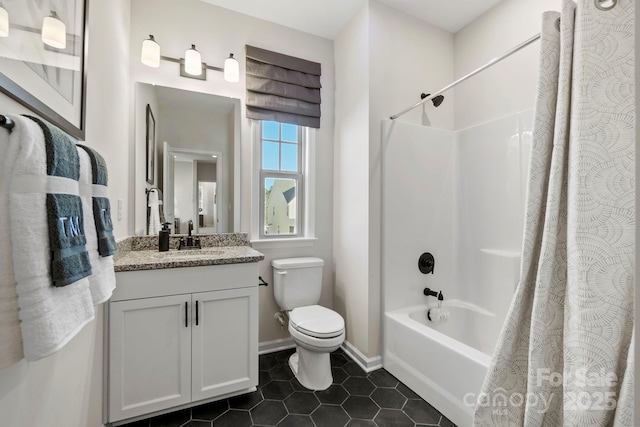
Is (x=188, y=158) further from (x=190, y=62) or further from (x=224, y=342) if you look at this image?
(x=224, y=342)

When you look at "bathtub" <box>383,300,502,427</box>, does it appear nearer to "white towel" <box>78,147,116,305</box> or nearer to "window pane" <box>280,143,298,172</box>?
"window pane" <box>280,143,298,172</box>

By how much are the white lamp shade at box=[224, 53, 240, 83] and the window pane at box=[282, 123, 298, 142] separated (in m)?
0.53

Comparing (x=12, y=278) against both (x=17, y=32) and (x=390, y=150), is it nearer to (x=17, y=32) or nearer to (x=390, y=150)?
(x=17, y=32)

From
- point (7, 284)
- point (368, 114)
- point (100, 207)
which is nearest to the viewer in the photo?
point (7, 284)

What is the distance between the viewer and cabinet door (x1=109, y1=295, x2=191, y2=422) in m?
1.39

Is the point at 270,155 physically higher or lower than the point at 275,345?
higher

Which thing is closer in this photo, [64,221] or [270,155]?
[64,221]

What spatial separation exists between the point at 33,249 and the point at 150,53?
5.79 feet

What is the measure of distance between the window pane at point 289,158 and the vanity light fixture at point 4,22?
1807 millimetres

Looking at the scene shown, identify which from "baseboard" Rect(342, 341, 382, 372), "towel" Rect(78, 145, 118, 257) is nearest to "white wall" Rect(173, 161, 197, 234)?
"towel" Rect(78, 145, 118, 257)

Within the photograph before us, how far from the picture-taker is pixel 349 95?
89.7 inches

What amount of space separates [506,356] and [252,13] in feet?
8.71

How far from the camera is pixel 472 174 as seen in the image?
2.19m

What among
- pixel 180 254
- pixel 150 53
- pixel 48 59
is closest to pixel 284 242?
pixel 180 254
